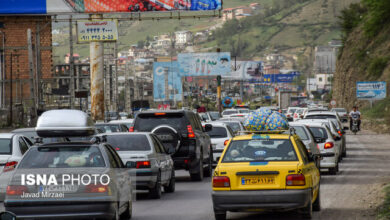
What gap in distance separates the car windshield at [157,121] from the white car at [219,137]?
505 centimetres

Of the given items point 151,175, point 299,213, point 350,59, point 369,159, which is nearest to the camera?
point 299,213

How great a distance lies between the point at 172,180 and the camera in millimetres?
19422

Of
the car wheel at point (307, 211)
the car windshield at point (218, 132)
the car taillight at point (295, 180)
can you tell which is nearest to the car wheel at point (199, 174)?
the car windshield at point (218, 132)

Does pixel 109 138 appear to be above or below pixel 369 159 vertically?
above

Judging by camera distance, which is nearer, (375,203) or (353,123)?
(375,203)

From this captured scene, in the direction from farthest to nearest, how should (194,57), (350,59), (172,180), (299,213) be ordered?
(350,59)
(194,57)
(172,180)
(299,213)

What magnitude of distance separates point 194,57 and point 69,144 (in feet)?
260

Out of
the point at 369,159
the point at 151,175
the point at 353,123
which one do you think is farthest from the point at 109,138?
the point at 353,123

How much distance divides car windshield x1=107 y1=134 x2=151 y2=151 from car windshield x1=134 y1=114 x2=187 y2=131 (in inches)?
138

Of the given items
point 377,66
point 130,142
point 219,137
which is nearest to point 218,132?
point 219,137

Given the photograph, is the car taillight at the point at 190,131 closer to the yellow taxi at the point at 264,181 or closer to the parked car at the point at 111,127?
the yellow taxi at the point at 264,181

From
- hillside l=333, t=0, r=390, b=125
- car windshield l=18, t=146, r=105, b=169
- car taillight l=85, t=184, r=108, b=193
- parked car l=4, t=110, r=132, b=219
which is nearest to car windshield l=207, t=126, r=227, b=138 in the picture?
parked car l=4, t=110, r=132, b=219

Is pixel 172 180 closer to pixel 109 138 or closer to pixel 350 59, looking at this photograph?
pixel 109 138

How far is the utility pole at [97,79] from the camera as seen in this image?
173 ft
